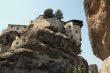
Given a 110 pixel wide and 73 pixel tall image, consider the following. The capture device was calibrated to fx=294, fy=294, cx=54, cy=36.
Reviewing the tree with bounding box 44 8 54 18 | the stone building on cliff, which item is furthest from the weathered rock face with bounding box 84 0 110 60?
the tree with bounding box 44 8 54 18

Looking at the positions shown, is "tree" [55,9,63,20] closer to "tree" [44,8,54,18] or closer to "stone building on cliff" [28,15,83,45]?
"tree" [44,8,54,18]

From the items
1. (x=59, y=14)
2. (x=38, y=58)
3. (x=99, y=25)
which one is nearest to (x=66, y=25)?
(x=59, y=14)

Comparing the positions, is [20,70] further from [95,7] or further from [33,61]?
[95,7]

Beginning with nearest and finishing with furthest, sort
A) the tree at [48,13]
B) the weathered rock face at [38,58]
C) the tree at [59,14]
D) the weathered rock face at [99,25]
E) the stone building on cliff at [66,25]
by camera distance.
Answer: the weathered rock face at [99,25] → the weathered rock face at [38,58] → the stone building on cliff at [66,25] → the tree at [48,13] → the tree at [59,14]

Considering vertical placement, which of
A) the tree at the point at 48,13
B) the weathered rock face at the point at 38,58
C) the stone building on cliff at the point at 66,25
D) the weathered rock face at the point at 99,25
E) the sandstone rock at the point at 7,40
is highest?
the tree at the point at 48,13

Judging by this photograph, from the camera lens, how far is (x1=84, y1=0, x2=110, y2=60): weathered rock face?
22.7ft

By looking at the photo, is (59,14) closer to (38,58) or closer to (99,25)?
(38,58)

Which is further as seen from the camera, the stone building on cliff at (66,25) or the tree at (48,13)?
the tree at (48,13)

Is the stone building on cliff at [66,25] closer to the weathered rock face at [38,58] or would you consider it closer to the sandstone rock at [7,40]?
the sandstone rock at [7,40]

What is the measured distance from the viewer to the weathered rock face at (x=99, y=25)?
273 inches

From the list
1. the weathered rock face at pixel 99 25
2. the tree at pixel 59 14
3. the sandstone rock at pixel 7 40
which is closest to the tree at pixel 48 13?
the tree at pixel 59 14

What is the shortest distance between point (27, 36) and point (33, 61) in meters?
8.83

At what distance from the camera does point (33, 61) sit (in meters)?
54.2

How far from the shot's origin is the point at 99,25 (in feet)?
23.4
